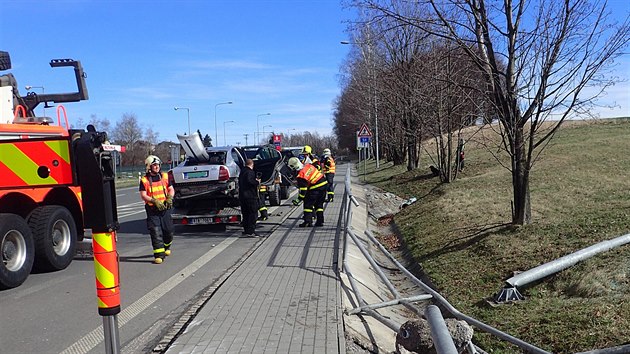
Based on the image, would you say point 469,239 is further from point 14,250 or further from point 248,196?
point 14,250

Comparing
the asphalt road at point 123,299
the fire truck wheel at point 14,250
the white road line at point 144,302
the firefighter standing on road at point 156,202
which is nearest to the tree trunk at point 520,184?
the asphalt road at point 123,299

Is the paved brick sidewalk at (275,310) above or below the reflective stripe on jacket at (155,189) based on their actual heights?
below

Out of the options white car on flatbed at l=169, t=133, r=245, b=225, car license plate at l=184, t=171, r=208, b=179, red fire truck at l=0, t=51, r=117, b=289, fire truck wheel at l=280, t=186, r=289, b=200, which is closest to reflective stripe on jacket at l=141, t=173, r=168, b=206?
red fire truck at l=0, t=51, r=117, b=289

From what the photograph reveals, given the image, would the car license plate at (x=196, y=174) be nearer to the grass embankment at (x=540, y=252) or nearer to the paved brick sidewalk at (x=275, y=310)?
the paved brick sidewalk at (x=275, y=310)

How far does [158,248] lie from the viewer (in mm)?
8766

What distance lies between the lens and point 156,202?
8695 mm

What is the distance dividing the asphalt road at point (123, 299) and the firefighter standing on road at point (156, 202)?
358mm

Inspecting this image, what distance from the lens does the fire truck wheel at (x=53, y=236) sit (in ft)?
24.7

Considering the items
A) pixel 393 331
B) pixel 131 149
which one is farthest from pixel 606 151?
pixel 131 149

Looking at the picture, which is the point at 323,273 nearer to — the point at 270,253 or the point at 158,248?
the point at 270,253

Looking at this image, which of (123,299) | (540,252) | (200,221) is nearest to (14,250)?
(123,299)

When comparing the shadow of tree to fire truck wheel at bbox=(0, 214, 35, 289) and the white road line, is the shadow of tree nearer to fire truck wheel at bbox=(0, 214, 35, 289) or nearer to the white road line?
the white road line

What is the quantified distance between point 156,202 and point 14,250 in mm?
2274

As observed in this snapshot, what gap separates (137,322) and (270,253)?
353 centimetres
